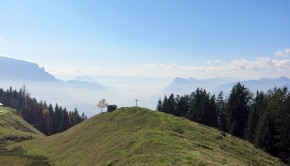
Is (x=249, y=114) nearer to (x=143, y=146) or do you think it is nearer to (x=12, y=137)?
(x=143, y=146)

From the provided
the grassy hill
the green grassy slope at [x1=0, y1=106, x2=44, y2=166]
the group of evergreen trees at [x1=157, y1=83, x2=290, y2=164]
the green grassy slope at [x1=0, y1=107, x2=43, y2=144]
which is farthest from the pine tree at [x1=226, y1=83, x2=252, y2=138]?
the green grassy slope at [x1=0, y1=107, x2=43, y2=144]

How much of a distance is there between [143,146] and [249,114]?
57926 millimetres

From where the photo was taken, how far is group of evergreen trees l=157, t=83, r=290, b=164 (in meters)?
76.2

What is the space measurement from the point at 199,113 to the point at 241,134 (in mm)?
18655

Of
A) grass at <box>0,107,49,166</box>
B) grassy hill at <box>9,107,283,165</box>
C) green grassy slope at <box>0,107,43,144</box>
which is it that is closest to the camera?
grassy hill at <box>9,107,283,165</box>

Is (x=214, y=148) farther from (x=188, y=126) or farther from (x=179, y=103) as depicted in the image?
(x=179, y=103)

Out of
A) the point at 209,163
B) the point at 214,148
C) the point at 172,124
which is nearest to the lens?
the point at 209,163

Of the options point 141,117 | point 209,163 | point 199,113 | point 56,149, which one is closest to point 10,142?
point 56,149

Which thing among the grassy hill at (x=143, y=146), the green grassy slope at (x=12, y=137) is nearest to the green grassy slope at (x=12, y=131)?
the green grassy slope at (x=12, y=137)

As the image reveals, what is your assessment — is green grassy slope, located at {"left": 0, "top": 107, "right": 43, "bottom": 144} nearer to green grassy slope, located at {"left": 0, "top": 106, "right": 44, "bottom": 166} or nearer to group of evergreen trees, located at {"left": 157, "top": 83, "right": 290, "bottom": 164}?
green grassy slope, located at {"left": 0, "top": 106, "right": 44, "bottom": 166}

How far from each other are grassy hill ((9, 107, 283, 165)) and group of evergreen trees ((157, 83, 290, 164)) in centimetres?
1158

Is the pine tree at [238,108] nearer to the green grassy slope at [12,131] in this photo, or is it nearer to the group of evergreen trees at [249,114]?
the group of evergreen trees at [249,114]

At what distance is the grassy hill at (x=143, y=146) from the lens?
4422 cm

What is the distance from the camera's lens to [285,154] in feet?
237
